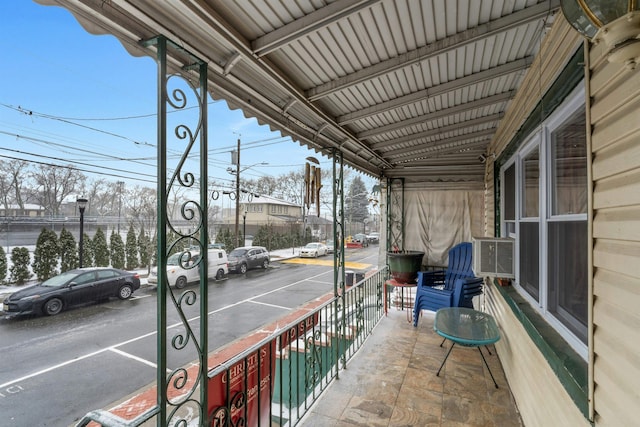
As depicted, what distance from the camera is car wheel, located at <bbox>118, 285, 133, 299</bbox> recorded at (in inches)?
321

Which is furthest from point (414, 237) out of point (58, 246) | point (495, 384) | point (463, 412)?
point (58, 246)

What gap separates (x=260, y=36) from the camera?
136 centimetres

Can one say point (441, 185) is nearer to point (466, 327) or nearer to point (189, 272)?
point (466, 327)

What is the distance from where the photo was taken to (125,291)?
823cm

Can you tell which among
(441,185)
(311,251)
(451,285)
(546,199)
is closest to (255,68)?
(546,199)

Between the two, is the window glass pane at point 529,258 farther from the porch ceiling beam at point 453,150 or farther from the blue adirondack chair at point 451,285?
the porch ceiling beam at point 453,150

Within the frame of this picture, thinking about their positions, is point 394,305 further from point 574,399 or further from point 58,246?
point 58,246

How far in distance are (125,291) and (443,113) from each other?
9.26 metres

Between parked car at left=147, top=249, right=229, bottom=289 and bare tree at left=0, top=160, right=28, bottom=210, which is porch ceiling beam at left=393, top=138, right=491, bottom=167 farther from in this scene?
bare tree at left=0, top=160, right=28, bottom=210

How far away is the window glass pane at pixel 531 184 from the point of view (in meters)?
2.07

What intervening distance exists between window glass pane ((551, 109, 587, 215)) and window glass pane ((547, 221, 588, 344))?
0.31 ft

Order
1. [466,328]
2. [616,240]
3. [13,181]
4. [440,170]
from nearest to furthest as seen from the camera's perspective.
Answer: [616,240]
[466,328]
[440,170]
[13,181]

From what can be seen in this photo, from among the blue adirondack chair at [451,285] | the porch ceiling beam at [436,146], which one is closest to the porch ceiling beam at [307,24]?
the porch ceiling beam at [436,146]

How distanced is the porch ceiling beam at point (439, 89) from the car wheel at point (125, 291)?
28.1ft
